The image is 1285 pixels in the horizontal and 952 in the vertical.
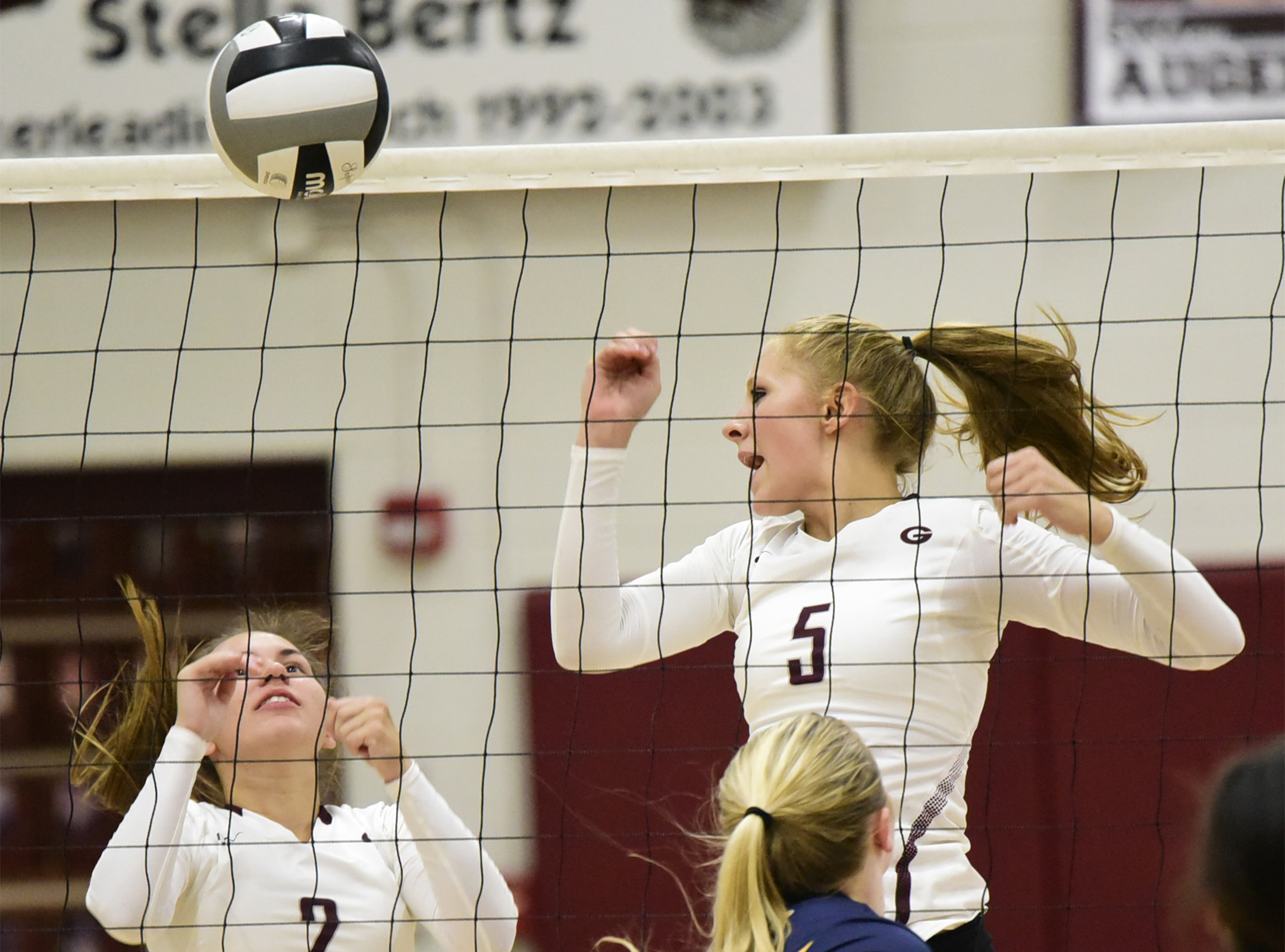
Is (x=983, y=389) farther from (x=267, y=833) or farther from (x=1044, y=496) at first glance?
(x=267, y=833)

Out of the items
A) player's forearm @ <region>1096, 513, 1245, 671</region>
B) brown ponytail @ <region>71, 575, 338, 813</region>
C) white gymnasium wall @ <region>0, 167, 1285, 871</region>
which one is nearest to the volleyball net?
white gymnasium wall @ <region>0, 167, 1285, 871</region>

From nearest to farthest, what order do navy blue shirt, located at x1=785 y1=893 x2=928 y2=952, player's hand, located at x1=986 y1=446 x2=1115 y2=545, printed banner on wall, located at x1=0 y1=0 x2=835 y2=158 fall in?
navy blue shirt, located at x1=785 y1=893 x2=928 y2=952 → player's hand, located at x1=986 y1=446 x2=1115 y2=545 → printed banner on wall, located at x1=0 y1=0 x2=835 y2=158

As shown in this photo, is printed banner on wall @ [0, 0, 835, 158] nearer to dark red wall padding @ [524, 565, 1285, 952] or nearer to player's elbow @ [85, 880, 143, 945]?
dark red wall padding @ [524, 565, 1285, 952]

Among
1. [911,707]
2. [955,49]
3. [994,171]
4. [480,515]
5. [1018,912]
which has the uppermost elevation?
[955,49]

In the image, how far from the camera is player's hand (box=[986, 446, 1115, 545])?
7.36 feet

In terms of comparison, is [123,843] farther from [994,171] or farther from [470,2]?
[470,2]

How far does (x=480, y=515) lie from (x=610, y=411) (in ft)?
7.49

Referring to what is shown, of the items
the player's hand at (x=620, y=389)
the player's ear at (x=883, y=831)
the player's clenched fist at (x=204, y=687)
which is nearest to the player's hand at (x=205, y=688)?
the player's clenched fist at (x=204, y=687)

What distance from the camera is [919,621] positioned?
7.92 feet

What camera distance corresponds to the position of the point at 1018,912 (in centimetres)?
461

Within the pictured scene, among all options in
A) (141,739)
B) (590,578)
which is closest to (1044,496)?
(590,578)

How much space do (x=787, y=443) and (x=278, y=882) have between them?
3.68 feet

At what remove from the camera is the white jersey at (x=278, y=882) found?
2527 millimetres

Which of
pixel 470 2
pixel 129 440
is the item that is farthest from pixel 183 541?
pixel 470 2
